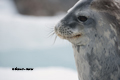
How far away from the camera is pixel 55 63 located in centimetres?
304

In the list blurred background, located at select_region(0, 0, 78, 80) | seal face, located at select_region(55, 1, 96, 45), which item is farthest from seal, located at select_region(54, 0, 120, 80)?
blurred background, located at select_region(0, 0, 78, 80)

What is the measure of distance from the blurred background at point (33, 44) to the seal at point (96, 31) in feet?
1.26

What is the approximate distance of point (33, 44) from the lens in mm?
3795

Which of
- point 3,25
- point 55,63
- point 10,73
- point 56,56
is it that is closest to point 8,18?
point 3,25

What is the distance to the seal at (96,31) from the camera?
3.94 ft

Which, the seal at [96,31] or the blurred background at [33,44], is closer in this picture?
the seal at [96,31]

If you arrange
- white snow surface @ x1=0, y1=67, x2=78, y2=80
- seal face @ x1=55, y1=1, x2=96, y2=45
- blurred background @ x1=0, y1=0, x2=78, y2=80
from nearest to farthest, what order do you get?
seal face @ x1=55, y1=1, x2=96, y2=45, white snow surface @ x1=0, y1=67, x2=78, y2=80, blurred background @ x1=0, y1=0, x2=78, y2=80

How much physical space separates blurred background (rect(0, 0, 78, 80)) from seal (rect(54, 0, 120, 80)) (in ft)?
1.26

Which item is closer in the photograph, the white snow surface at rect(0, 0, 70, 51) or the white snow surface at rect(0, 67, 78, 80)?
the white snow surface at rect(0, 67, 78, 80)

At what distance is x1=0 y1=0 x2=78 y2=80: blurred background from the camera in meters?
2.60

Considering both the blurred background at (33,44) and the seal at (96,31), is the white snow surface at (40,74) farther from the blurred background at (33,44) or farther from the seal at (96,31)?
the seal at (96,31)

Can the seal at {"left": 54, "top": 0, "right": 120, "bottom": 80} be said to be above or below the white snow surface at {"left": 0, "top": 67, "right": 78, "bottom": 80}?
above

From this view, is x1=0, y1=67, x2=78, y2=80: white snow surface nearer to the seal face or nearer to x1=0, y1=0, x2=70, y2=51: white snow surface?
x1=0, y1=0, x2=70, y2=51: white snow surface

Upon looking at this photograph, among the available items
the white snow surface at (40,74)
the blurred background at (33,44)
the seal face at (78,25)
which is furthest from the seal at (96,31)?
the white snow surface at (40,74)
